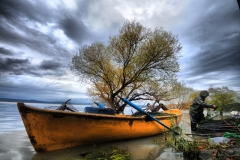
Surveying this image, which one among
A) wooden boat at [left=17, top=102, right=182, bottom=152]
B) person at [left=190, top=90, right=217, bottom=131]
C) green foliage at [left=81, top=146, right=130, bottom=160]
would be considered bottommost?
green foliage at [left=81, top=146, right=130, bottom=160]

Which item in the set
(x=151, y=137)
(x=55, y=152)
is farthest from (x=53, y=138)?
(x=151, y=137)

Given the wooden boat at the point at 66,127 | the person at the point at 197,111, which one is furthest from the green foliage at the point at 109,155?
the person at the point at 197,111

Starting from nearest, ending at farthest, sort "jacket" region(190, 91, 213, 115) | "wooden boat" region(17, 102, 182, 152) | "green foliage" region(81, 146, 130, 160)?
"green foliage" region(81, 146, 130, 160), "wooden boat" region(17, 102, 182, 152), "jacket" region(190, 91, 213, 115)

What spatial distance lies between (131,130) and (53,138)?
3171 millimetres

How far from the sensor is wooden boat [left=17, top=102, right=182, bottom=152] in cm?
455

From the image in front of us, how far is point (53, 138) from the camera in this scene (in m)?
4.79

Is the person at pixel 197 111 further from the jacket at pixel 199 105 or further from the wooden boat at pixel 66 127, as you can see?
the wooden boat at pixel 66 127

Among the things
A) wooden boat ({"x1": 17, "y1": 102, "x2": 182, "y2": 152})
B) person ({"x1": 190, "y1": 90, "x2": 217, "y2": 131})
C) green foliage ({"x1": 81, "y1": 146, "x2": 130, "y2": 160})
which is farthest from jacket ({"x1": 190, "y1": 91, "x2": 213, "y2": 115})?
green foliage ({"x1": 81, "y1": 146, "x2": 130, "y2": 160})

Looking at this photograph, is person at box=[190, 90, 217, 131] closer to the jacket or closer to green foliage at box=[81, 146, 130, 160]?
the jacket

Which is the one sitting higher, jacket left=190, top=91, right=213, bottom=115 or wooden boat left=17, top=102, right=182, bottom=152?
jacket left=190, top=91, right=213, bottom=115

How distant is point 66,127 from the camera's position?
15.9 feet

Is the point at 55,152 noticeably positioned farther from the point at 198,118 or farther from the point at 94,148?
the point at 198,118

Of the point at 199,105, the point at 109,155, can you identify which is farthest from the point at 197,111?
the point at 109,155

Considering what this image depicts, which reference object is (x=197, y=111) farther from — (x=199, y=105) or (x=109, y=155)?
(x=109, y=155)
